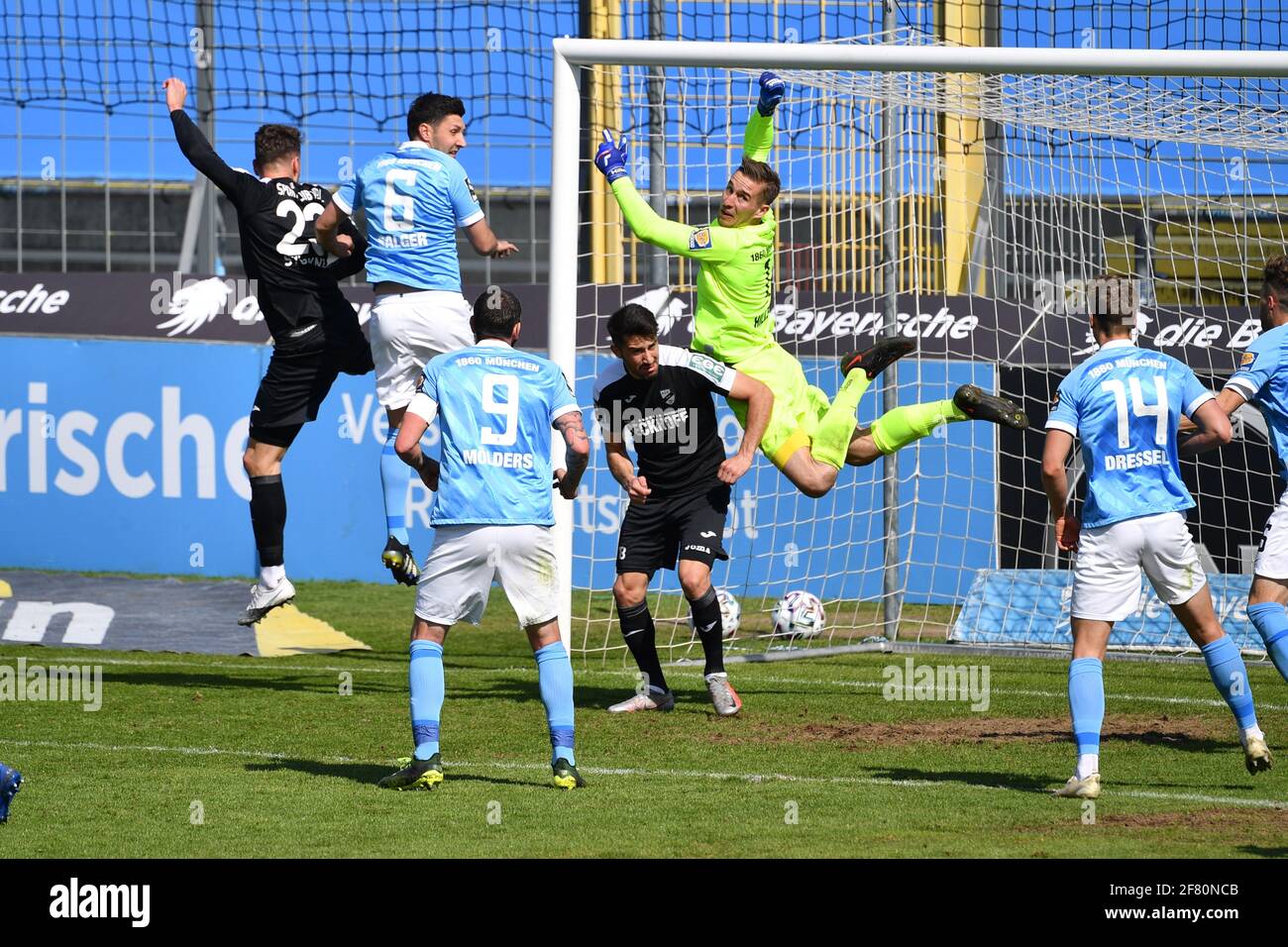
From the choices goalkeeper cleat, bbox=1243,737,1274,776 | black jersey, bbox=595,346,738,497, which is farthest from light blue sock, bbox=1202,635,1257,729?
black jersey, bbox=595,346,738,497

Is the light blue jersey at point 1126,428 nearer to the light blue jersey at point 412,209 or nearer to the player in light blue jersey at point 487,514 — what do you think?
the player in light blue jersey at point 487,514

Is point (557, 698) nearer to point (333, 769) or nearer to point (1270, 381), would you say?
point (333, 769)

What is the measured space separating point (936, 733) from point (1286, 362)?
2366 millimetres

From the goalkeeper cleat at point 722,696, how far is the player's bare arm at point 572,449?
7.39 ft

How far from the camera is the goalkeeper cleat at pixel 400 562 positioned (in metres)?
9.05

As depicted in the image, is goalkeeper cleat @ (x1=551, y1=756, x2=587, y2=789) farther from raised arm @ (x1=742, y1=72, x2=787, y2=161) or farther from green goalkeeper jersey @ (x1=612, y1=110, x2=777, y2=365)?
raised arm @ (x1=742, y1=72, x2=787, y2=161)

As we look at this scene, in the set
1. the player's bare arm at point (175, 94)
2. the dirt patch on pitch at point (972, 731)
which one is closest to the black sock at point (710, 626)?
the dirt patch on pitch at point (972, 731)

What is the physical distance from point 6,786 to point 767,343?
515 cm

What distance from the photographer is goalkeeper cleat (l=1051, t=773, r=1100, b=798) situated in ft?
21.8

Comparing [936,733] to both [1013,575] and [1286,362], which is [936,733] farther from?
[1013,575]

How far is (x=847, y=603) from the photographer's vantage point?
45.5ft

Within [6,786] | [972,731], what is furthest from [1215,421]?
[6,786]

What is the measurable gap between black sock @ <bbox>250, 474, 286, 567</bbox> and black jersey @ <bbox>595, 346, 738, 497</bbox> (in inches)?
75.1

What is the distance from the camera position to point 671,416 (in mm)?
9094
